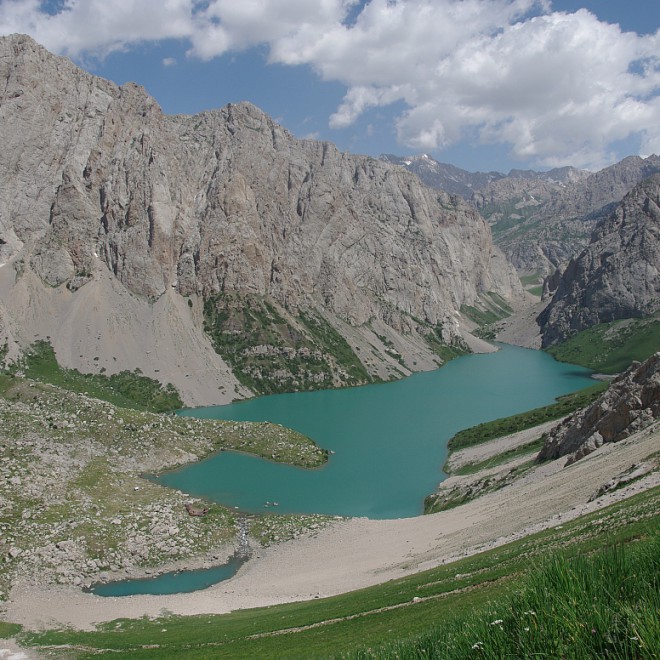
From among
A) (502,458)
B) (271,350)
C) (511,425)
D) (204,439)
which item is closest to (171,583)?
(204,439)

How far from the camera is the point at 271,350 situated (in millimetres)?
181500

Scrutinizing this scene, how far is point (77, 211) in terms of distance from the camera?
579 feet

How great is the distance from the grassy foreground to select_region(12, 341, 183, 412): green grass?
104315 millimetres

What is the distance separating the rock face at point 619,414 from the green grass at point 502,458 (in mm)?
15643

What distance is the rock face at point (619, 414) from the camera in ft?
171

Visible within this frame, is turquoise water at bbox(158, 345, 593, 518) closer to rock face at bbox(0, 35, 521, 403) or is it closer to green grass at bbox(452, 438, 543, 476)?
green grass at bbox(452, 438, 543, 476)

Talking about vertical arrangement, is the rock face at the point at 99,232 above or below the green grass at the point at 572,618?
above

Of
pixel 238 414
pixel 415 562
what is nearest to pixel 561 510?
pixel 415 562

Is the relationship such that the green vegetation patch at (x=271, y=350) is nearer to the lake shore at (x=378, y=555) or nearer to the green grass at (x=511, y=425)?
the green grass at (x=511, y=425)

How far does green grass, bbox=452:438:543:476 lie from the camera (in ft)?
250

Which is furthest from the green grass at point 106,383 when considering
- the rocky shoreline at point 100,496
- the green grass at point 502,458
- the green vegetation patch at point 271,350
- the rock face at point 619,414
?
the rock face at point 619,414

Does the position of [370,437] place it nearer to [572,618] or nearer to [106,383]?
[106,383]

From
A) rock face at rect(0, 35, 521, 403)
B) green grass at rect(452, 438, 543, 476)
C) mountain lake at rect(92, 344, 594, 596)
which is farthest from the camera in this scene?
rock face at rect(0, 35, 521, 403)

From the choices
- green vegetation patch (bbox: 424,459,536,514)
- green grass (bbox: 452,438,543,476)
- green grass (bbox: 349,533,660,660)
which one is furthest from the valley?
green grass (bbox: 349,533,660,660)
